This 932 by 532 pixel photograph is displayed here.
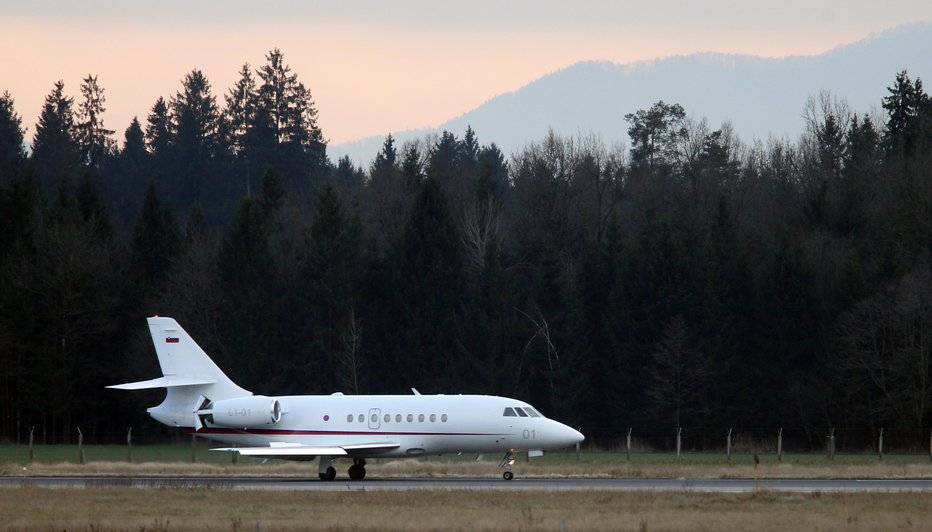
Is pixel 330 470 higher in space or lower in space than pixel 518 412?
lower

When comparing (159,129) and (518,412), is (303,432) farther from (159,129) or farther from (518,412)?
(159,129)

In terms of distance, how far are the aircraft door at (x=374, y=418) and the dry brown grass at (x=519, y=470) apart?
8.23ft

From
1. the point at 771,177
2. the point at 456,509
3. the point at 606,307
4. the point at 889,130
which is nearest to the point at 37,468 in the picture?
the point at 456,509

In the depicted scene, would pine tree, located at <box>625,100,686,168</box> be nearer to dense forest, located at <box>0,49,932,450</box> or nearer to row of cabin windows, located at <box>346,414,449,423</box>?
dense forest, located at <box>0,49,932,450</box>

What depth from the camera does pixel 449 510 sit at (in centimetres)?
2714

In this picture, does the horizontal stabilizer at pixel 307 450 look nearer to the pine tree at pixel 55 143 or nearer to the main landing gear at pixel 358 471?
Answer: the main landing gear at pixel 358 471

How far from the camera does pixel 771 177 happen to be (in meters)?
87.7

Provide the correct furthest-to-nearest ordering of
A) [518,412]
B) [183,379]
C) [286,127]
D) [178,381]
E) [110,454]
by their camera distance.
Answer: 1. [286,127]
2. [110,454]
3. [183,379]
4. [178,381]
5. [518,412]

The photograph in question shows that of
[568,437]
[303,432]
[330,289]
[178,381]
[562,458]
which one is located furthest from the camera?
[330,289]

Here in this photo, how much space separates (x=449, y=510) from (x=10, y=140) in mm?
109928

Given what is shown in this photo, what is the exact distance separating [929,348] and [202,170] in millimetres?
78888

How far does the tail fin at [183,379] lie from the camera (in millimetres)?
39938

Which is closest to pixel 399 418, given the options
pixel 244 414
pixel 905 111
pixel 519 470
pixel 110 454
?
pixel 244 414

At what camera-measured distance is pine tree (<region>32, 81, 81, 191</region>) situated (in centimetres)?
12288
